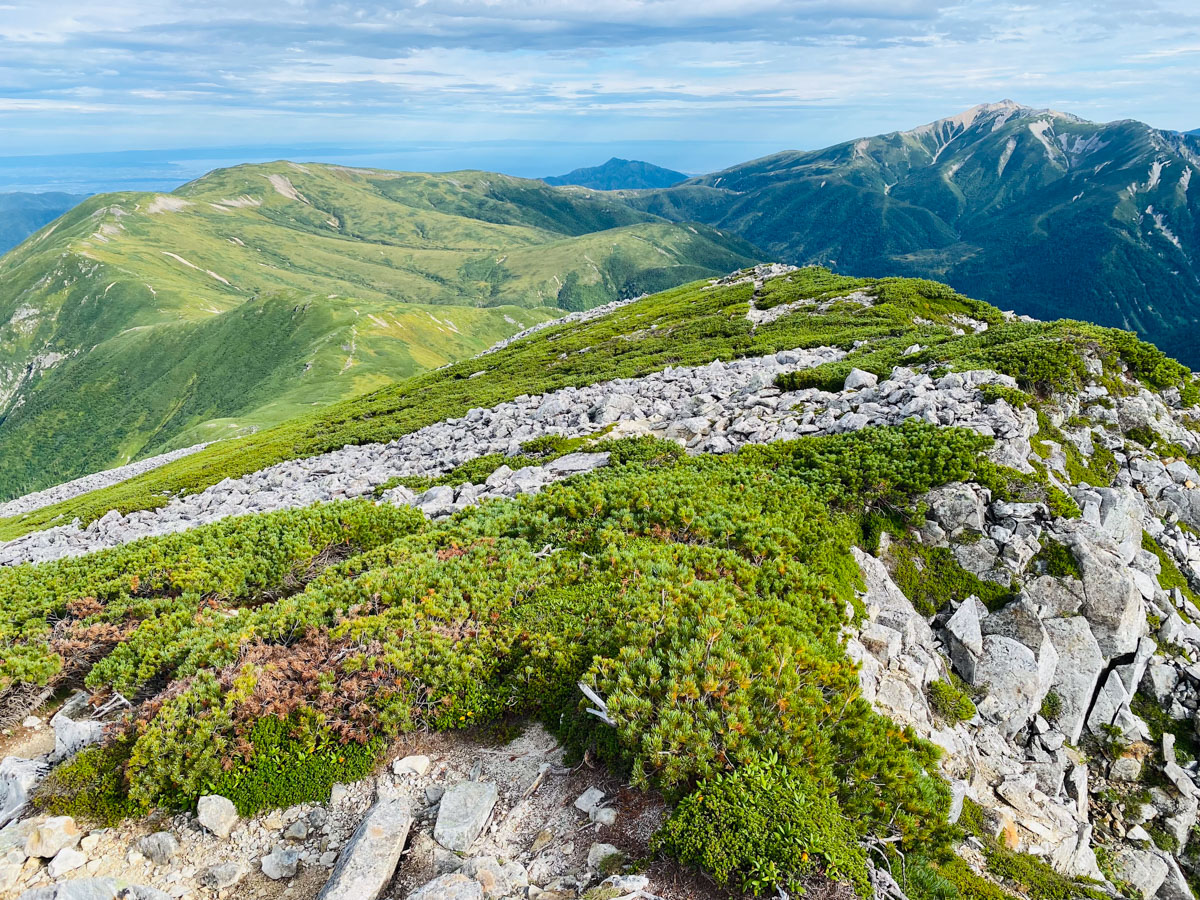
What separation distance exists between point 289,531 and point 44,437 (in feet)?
799

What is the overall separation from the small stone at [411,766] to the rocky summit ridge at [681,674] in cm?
5

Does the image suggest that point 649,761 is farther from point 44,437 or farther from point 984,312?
point 44,437

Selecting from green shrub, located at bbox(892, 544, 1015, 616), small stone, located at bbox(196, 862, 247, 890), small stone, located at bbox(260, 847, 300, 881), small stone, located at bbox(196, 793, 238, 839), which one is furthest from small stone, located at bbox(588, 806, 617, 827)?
green shrub, located at bbox(892, 544, 1015, 616)

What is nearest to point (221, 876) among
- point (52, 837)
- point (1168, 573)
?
point (52, 837)

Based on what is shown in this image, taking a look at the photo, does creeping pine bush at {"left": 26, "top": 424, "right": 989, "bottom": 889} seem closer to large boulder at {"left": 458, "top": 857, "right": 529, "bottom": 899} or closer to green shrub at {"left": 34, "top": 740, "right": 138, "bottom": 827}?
green shrub at {"left": 34, "top": 740, "right": 138, "bottom": 827}

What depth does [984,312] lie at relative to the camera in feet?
171

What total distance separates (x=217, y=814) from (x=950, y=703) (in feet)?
39.6

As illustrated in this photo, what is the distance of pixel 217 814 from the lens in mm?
8773

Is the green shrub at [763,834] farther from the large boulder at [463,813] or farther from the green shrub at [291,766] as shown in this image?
the green shrub at [291,766]

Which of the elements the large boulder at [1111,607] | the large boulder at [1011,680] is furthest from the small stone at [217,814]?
the large boulder at [1111,607]

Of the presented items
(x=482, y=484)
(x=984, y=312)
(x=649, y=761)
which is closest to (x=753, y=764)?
(x=649, y=761)

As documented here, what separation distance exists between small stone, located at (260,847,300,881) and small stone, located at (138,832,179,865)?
127cm

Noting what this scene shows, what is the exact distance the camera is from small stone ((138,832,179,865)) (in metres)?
8.45

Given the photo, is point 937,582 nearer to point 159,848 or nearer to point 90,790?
point 159,848
